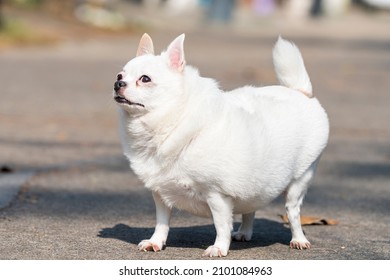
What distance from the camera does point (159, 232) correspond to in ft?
19.2

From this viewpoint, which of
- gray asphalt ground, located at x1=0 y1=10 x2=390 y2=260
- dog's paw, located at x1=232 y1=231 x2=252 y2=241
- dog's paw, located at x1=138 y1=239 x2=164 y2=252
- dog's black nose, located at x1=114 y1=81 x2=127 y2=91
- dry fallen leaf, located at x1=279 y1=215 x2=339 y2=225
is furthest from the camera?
dry fallen leaf, located at x1=279 y1=215 x2=339 y2=225

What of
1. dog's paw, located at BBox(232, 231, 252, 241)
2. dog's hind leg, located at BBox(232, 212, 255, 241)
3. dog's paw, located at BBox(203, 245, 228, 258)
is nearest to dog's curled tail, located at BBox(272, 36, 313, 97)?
dog's hind leg, located at BBox(232, 212, 255, 241)

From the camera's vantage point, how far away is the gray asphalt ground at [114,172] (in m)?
6.07

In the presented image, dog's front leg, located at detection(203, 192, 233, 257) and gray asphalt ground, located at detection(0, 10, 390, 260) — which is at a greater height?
dog's front leg, located at detection(203, 192, 233, 257)

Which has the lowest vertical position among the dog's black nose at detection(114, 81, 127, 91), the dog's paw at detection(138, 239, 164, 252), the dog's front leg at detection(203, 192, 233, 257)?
the dog's paw at detection(138, 239, 164, 252)

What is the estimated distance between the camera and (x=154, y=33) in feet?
101

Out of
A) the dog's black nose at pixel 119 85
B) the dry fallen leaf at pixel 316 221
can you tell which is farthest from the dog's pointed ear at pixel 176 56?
the dry fallen leaf at pixel 316 221

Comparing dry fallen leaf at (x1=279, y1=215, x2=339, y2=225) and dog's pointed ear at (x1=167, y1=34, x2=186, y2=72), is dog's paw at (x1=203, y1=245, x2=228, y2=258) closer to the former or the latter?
dog's pointed ear at (x1=167, y1=34, x2=186, y2=72)

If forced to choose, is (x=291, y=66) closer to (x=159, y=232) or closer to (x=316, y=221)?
(x=316, y=221)

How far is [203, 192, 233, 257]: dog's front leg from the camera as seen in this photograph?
221 inches

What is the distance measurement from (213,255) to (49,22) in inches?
1017

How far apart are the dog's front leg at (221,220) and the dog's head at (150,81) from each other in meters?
0.63

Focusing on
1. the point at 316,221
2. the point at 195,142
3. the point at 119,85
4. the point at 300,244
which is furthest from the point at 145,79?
the point at 316,221

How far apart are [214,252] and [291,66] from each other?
5.05ft
